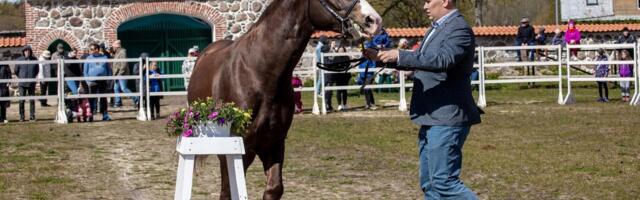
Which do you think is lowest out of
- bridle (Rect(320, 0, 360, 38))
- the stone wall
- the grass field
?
the grass field

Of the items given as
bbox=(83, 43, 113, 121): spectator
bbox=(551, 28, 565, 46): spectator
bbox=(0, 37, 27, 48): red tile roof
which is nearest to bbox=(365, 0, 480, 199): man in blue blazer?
bbox=(83, 43, 113, 121): spectator

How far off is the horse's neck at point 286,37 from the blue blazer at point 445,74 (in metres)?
1.18

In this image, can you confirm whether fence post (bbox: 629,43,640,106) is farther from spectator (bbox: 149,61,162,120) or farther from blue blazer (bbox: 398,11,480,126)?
blue blazer (bbox: 398,11,480,126)

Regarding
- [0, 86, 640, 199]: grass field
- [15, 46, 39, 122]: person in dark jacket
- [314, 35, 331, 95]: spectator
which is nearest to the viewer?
[0, 86, 640, 199]: grass field

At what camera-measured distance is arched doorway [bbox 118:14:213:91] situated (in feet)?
107

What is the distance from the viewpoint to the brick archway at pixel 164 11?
1257 inches

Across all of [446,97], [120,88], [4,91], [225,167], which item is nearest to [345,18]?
[446,97]

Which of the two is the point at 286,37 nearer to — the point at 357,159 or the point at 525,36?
the point at 357,159

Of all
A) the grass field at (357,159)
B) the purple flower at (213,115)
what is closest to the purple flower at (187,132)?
the purple flower at (213,115)

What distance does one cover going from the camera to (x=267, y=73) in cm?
816

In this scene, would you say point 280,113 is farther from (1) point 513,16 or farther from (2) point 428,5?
(1) point 513,16

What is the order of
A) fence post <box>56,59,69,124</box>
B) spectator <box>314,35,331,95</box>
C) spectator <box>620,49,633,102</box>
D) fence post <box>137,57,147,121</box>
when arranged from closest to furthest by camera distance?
fence post <box>56,59,69,124</box> < fence post <box>137,57,147,121</box> < spectator <box>314,35,331,95</box> < spectator <box>620,49,633,102</box>

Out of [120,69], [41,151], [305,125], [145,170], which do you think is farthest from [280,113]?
[120,69]

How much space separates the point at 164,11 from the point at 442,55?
2599 cm
